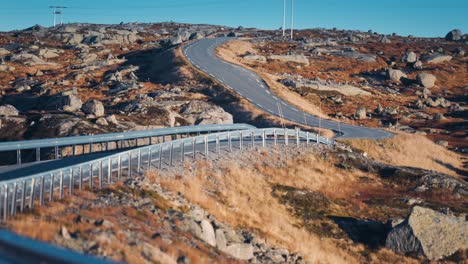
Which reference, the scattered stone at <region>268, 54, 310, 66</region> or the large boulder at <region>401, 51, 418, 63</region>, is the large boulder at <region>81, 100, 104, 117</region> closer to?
the scattered stone at <region>268, 54, 310, 66</region>

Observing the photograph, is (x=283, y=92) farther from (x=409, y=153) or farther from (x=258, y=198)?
(x=258, y=198)

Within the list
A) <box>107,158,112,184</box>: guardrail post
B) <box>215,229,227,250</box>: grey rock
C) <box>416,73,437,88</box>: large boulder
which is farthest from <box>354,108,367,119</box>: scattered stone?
<box>215,229,227,250</box>: grey rock

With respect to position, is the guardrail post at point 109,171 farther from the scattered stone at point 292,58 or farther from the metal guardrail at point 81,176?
the scattered stone at point 292,58

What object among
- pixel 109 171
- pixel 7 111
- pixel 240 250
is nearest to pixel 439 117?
pixel 7 111

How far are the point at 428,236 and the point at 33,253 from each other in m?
16.2

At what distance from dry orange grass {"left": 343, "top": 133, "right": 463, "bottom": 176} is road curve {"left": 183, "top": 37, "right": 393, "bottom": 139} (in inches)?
67.3

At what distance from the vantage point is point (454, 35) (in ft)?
530

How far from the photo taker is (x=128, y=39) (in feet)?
376

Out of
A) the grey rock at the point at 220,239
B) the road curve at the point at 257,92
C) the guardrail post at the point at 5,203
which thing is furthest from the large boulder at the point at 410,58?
the guardrail post at the point at 5,203

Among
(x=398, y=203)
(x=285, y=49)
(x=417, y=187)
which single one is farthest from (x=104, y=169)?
(x=285, y=49)

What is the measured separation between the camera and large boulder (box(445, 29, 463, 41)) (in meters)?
161

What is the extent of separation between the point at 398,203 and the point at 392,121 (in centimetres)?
3967

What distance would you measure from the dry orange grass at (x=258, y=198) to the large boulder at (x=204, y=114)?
15.3m

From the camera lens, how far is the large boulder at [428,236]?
21.6 meters
